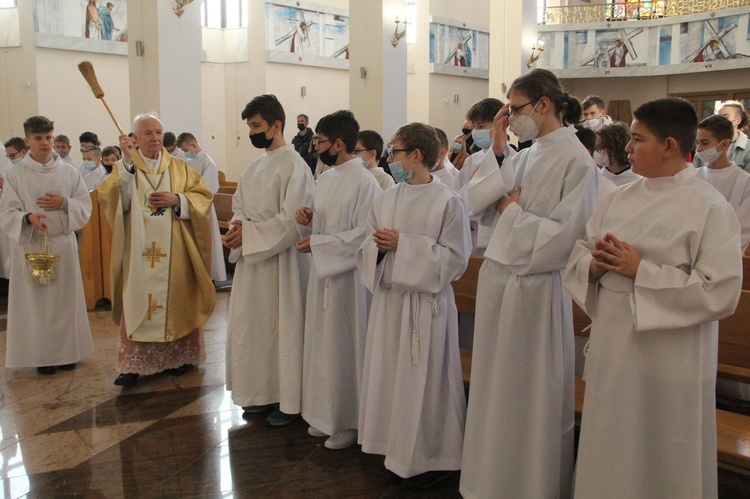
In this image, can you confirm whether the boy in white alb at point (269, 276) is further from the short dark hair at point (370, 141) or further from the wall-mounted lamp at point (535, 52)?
the wall-mounted lamp at point (535, 52)

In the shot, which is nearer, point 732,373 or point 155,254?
point 732,373

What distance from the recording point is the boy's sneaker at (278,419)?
14.8ft

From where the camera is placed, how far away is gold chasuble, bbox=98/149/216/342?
5.20m

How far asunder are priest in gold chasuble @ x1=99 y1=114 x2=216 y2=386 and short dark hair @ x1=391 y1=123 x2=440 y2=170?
7.43ft

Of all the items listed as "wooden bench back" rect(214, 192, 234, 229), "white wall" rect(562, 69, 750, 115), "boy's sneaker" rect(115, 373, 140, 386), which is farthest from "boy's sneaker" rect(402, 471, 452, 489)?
"white wall" rect(562, 69, 750, 115)

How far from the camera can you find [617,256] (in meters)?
2.59

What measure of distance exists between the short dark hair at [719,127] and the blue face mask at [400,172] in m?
3.07

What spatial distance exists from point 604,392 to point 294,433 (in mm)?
2285

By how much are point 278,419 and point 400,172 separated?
6.25 ft

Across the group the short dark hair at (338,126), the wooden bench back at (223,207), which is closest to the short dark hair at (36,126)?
the short dark hair at (338,126)

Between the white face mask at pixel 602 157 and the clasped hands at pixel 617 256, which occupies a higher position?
the white face mask at pixel 602 157

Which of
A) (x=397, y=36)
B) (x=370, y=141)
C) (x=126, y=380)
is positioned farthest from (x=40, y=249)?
(x=397, y=36)

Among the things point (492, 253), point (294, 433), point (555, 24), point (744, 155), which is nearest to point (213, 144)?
point (555, 24)

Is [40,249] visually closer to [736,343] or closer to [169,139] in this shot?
[169,139]
